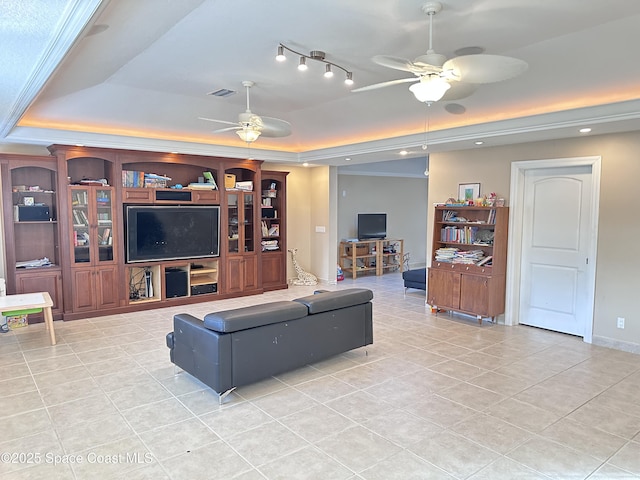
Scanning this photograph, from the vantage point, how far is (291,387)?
3.84 meters

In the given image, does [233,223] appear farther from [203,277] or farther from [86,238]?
[86,238]

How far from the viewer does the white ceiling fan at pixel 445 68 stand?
2.54 meters

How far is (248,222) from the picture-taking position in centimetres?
778

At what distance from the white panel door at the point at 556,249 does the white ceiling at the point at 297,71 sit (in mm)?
694

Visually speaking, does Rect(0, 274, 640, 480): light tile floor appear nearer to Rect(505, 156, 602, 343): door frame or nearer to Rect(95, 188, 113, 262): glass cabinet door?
Rect(505, 156, 602, 343): door frame

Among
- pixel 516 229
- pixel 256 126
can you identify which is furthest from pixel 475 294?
pixel 256 126

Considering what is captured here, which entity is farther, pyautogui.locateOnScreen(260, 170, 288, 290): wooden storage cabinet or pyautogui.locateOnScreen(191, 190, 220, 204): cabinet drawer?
pyautogui.locateOnScreen(260, 170, 288, 290): wooden storage cabinet

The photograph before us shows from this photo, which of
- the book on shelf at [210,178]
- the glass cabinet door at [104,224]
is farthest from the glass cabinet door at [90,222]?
the book on shelf at [210,178]

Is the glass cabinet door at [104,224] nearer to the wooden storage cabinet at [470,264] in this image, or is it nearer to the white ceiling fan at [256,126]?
the white ceiling fan at [256,126]

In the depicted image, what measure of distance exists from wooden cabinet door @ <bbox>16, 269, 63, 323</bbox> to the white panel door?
248 inches

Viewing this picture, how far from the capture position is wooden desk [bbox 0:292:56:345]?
4.67m

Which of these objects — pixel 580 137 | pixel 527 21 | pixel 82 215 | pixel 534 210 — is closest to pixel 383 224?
pixel 534 210

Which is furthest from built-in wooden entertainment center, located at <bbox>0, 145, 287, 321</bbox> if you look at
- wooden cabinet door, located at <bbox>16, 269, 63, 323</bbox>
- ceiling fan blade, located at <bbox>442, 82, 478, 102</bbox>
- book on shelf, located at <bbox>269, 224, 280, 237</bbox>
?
ceiling fan blade, located at <bbox>442, 82, 478, 102</bbox>

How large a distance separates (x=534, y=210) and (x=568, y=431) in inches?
130
